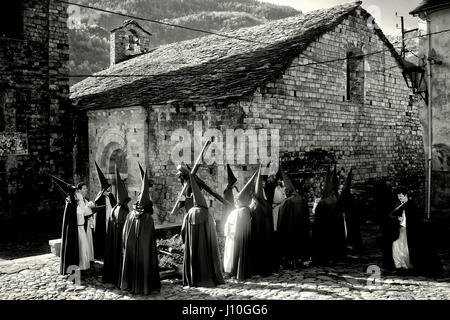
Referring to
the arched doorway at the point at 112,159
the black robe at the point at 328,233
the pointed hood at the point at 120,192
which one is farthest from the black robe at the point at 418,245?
the arched doorway at the point at 112,159

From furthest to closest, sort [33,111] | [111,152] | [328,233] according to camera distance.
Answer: [111,152], [33,111], [328,233]

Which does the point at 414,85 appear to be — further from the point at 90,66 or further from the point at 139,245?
the point at 90,66

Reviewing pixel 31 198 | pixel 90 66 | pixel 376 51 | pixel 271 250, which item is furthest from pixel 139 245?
pixel 90 66

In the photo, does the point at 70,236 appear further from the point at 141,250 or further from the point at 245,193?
the point at 245,193

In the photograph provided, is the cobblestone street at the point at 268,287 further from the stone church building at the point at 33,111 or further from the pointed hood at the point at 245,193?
the stone church building at the point at 33,111

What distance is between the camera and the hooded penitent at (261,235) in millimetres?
7348

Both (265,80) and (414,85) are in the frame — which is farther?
(414,85)

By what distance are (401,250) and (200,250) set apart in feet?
12.1

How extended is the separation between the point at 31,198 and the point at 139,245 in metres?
8.22

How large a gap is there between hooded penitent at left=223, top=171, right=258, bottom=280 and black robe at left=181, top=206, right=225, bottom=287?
1.91ft

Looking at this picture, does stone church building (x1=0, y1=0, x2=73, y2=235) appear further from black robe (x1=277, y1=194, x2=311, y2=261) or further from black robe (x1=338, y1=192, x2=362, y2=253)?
black robe (x1=338, y1=192, x2=362, y2=253)

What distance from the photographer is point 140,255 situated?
6.30 meters

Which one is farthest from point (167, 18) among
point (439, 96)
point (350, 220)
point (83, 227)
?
point (83, 227)

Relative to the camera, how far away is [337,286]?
6.65 meters
